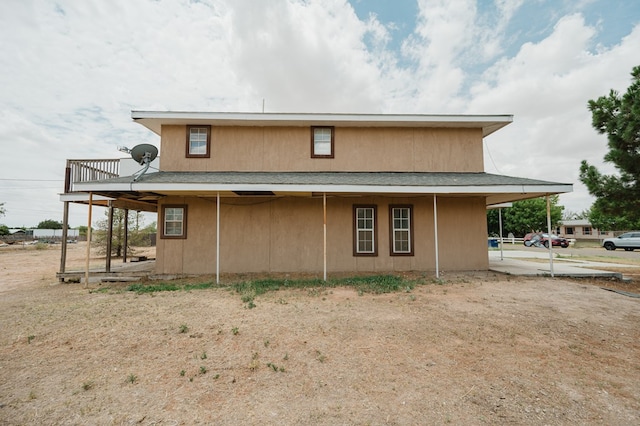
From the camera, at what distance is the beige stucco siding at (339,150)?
10555mm

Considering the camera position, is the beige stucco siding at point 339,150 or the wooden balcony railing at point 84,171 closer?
the wooden balcony railing at point 84,171

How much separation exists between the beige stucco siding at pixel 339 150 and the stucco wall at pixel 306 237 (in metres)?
1.26

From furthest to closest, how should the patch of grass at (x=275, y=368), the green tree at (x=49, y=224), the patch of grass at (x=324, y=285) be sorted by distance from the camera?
the green tree at (x=49, y=224), the patch of grass at (x=324, y=285), the patch of grass at (x=275, y=368)

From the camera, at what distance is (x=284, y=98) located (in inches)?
735

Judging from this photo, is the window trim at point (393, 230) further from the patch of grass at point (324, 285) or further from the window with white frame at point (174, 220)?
the window with white frame at point (174, 220)

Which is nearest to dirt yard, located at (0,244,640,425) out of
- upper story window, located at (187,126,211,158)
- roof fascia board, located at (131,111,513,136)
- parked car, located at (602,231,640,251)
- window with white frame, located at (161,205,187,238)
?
window with white frame, located at (161,205,187,238)

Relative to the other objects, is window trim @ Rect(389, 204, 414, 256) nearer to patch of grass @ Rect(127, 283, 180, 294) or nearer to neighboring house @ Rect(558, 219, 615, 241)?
patch of grass @ Rect(127, 283, 180, 294)

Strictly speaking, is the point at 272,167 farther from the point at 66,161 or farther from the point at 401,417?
the point at 401,417

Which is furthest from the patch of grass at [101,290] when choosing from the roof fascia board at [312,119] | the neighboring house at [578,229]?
the neighboring house at [578,229]

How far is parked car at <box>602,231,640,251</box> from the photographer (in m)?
23.2

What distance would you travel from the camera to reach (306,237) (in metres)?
10.3

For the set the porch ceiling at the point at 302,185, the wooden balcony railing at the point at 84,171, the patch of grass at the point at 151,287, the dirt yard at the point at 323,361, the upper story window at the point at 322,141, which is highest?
the upper story window at the point at 322,141

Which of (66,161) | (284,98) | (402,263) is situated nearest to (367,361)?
(402,263)

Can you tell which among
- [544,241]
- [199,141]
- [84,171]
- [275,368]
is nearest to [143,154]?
[199,141]
